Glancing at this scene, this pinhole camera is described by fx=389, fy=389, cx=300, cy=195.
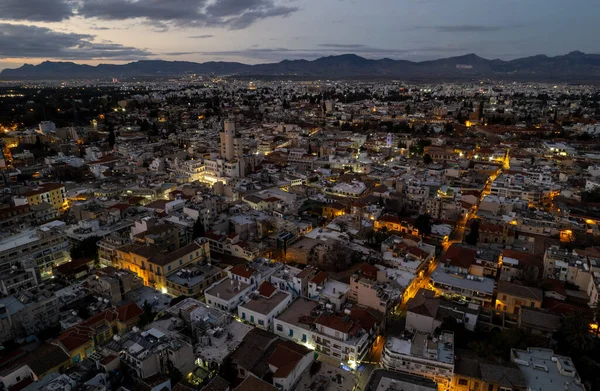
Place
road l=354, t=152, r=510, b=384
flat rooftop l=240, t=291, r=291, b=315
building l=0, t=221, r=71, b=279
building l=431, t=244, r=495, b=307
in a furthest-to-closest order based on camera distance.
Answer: building l=0, t=221, r=71, b=279, building l=431, t=244, r=495, b=307, flat rooftop l=240, t=291, r=291, b=315, road l=354, t=152, r=510, b=384

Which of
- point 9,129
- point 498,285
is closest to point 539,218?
point 498,285

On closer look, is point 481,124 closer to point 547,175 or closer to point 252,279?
point 547,175

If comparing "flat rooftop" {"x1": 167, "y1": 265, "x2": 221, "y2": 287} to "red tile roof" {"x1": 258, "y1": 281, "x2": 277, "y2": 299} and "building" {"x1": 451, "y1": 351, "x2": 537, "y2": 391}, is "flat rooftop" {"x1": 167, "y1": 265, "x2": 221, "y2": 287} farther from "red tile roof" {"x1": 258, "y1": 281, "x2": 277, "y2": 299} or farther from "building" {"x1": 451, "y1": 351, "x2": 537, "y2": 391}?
"building" {"x1": 451, "y1": 351, "x2": 537, "y2": 391}

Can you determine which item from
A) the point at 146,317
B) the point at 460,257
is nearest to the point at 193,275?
the point at 146,317

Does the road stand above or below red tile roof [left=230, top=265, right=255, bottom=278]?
below

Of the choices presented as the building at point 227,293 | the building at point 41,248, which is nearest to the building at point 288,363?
the building at point 227,293

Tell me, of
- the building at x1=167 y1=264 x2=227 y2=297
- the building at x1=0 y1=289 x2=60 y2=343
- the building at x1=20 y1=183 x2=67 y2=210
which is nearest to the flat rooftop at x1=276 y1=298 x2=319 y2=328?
the building at x1=167 y1=264 x2=227 y2=297

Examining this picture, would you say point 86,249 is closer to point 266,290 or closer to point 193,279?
point 193,279
